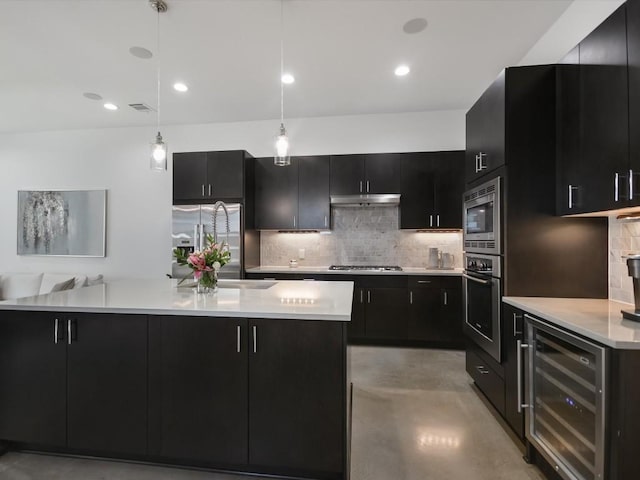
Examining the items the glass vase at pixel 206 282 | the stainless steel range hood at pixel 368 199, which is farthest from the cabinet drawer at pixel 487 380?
the glass vase at pixel 206 282

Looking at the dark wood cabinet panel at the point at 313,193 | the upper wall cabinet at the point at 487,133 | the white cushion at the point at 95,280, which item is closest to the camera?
the upper wall cabinet at the point at 487,133

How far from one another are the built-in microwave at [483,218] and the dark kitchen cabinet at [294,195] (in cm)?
191

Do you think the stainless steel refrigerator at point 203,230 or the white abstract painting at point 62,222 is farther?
the white abstract painting at point 62,222

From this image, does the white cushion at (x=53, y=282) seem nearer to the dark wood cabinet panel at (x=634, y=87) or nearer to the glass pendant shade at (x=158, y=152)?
the glass pendant shade at (x=158, y=152)

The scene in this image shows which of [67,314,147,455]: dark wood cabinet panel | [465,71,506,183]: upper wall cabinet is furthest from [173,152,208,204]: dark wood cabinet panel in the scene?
[465,71,506,183]: upper wall cabinet

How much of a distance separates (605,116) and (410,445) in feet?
7.34

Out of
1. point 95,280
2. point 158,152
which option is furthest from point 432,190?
point 95,280

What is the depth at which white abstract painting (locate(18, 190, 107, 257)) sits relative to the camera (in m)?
4.77

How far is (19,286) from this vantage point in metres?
4.34

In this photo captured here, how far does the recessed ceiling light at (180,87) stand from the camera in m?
3.43

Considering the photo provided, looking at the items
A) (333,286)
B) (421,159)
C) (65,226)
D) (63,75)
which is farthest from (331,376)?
(65,226)

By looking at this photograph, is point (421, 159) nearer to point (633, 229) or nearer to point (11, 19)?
→ point (633, 229)

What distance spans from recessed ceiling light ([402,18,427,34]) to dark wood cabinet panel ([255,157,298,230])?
211 centimetres

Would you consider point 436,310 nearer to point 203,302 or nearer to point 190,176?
point 203,302
